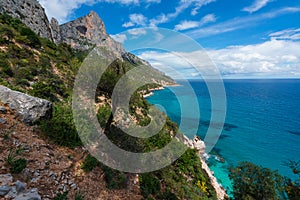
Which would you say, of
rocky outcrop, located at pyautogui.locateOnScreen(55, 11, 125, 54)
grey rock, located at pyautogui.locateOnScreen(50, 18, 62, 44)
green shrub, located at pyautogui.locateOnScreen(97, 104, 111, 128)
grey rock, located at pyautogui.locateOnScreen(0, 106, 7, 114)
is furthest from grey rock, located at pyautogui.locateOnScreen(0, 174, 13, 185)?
rocky outcrop, located at pyautogui.locateOnScreen(55, 11, 125, 54)

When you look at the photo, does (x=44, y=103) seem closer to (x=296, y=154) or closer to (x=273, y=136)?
(x=296, y=154)

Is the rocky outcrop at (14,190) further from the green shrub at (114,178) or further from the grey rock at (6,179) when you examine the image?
the green shrub at (114,178)

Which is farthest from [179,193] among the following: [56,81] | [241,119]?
[241,119]

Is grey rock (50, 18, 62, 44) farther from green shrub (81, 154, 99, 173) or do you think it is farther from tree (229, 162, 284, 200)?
tree (229, 162, 284, 200)

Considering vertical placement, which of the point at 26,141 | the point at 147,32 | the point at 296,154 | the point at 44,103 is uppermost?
the point at 147,32

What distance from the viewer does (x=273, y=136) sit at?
41.5 m

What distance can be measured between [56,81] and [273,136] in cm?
5113

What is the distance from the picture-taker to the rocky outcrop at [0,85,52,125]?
763 cm

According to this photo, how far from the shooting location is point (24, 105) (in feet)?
25.6

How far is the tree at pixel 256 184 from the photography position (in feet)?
35.0

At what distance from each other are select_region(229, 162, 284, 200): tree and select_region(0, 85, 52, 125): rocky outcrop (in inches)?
531

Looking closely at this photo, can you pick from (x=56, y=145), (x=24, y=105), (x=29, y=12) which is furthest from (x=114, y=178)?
(x=29, y=12)

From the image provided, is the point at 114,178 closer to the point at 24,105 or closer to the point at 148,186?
the point at 148,186

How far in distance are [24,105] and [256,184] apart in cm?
1545
